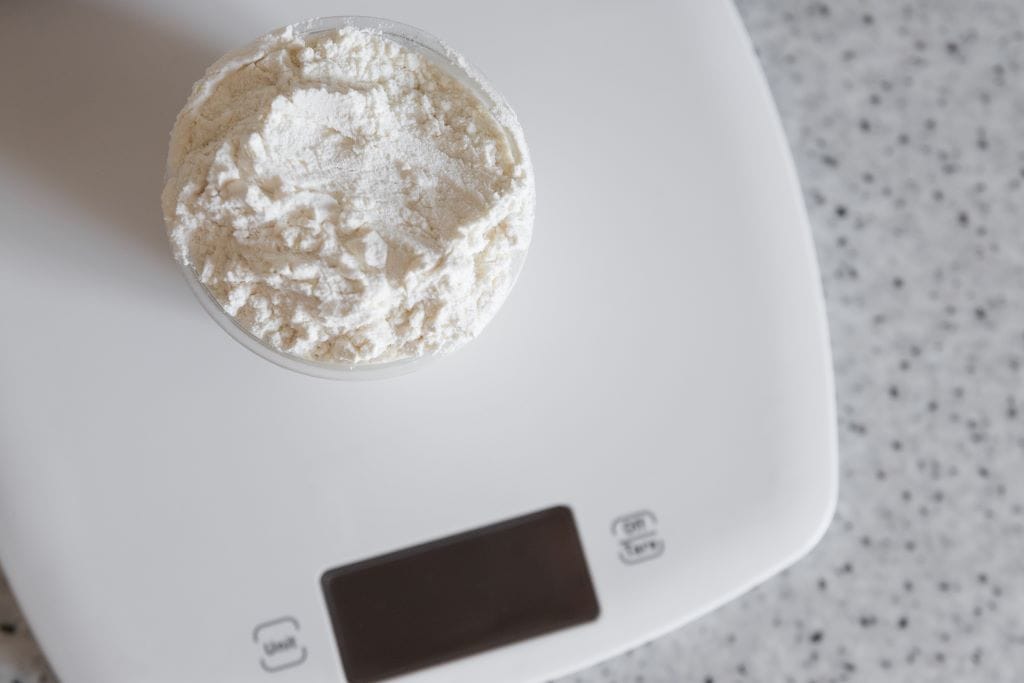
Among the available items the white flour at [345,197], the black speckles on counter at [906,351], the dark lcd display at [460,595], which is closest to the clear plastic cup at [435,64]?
the white flour at [345,197]

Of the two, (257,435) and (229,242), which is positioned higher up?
(229,242)

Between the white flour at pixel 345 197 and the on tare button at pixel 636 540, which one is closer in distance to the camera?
the white flour at pixel 345 197

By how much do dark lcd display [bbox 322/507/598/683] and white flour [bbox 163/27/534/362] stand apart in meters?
0.16

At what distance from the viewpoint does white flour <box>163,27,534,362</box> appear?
1.77ft

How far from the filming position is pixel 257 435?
65 centimetres

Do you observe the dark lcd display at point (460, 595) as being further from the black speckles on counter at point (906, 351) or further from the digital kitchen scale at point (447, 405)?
the black speckles on counter at point (906, 351)

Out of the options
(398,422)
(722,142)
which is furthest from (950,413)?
(398,422)

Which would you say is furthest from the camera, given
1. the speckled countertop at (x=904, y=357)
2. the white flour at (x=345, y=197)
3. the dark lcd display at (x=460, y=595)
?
the speckled countertop at (x=904, y=357)

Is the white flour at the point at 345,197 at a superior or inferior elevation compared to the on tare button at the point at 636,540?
superior

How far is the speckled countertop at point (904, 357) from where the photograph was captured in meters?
0.77

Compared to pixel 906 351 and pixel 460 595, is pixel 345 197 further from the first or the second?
pixel 906 351

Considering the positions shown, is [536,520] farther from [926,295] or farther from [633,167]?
[926,295]

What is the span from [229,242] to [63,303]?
152mm

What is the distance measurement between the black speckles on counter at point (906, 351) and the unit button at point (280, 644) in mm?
304
